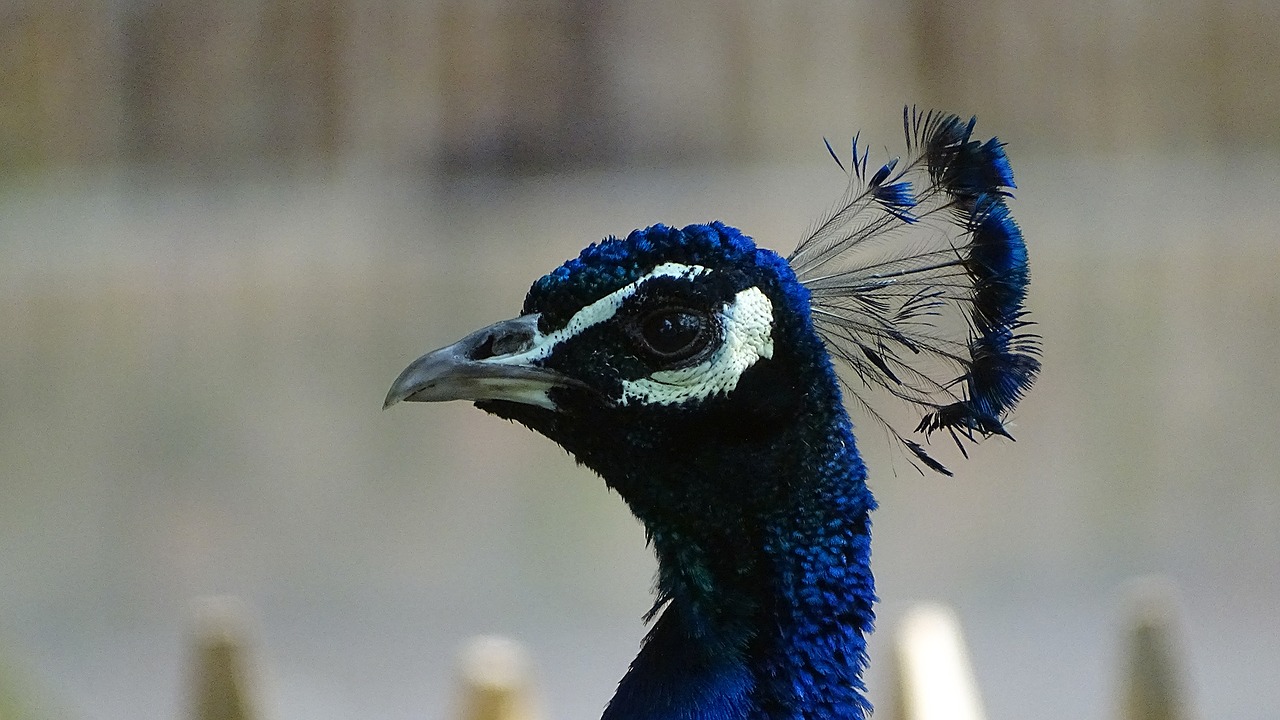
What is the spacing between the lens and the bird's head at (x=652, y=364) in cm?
65

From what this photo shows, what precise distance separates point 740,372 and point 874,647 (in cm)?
165

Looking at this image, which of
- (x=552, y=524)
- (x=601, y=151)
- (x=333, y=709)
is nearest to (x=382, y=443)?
(x=552, y=524)

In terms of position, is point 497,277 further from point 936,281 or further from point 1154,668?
point 936,281

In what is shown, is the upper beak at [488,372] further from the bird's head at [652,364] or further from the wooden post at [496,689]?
the wooden post at [496,689]

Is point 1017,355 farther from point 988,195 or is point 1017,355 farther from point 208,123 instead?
point 208,123

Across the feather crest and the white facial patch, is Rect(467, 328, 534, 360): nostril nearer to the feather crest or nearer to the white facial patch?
the white facial patch

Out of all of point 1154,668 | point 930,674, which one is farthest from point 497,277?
point 1154,668

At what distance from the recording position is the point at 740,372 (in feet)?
2.21

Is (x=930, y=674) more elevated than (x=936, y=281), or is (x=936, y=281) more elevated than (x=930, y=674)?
(x=936, y=281)

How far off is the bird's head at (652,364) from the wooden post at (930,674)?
2.70 feet

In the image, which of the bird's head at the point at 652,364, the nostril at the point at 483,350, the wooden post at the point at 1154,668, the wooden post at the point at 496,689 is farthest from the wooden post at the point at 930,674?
the nostril at the point at 483,350

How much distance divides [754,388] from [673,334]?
0.06 metres

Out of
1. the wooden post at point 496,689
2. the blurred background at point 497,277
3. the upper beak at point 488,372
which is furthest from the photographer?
the blurred background at point 497,277

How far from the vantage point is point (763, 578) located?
2.31 feet
